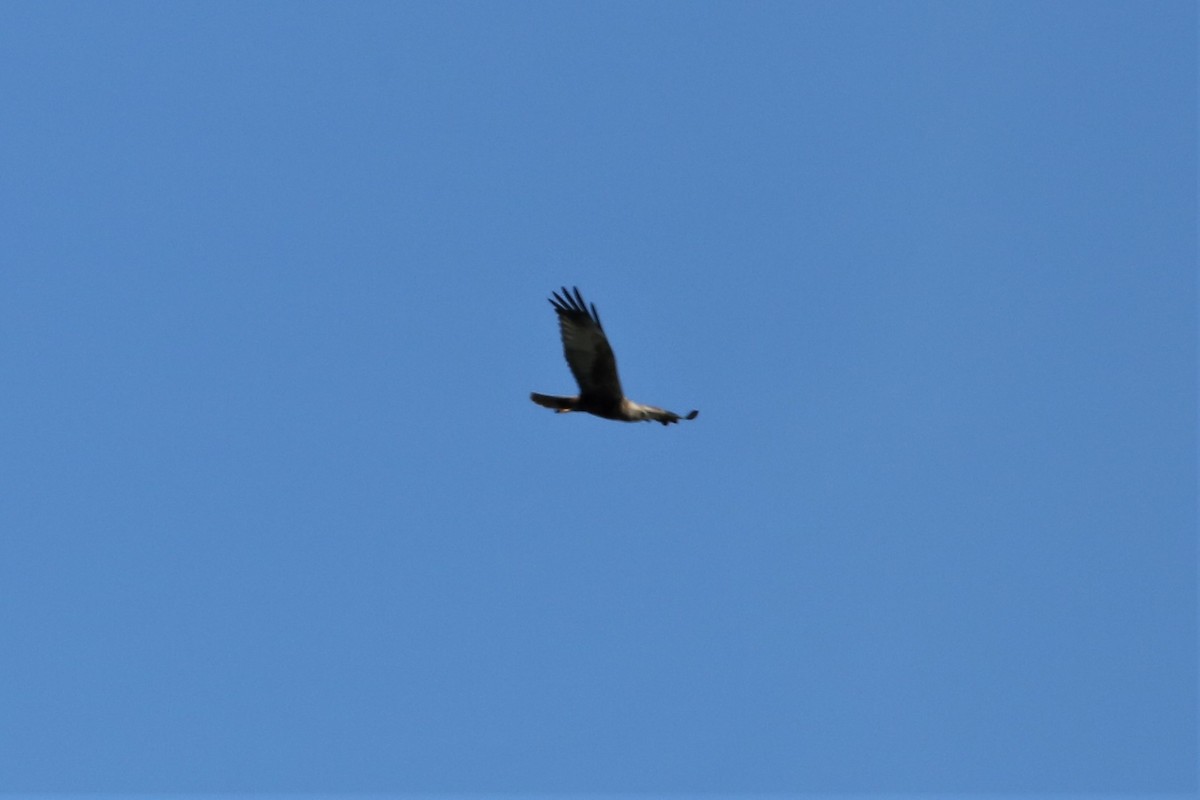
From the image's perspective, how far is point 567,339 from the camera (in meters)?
84.8

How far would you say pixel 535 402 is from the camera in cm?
8525

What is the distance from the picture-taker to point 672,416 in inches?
3393

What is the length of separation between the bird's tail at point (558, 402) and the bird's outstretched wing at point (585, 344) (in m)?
0.53

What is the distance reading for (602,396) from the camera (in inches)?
3356

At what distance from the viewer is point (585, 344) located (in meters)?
84.7

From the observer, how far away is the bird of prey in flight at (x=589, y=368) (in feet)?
277

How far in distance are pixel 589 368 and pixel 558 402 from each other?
929mm

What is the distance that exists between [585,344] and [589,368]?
45 centimetres

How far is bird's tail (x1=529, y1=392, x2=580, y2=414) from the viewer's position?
280ft

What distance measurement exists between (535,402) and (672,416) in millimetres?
2537

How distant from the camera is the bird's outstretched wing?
84562 mm

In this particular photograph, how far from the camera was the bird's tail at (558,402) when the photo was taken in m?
85.3

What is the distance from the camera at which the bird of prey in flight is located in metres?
84.6

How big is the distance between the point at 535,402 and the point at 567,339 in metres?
1.28
